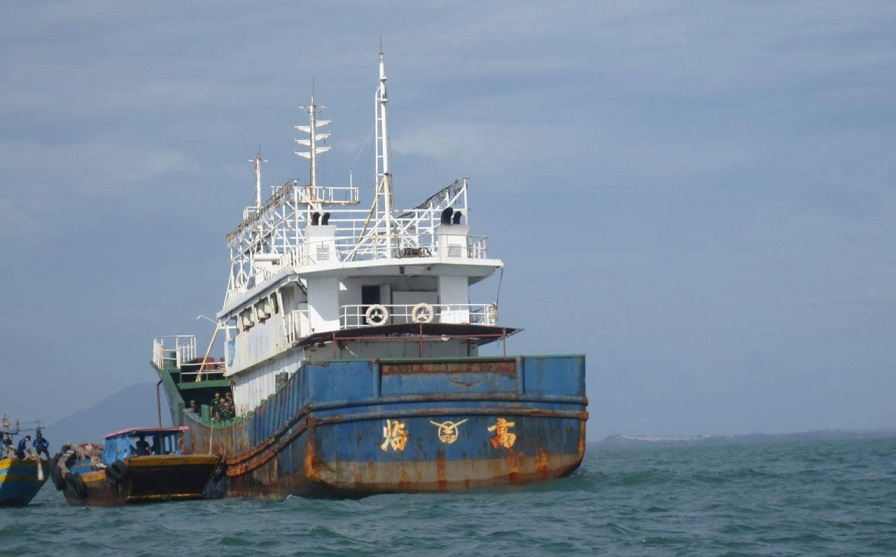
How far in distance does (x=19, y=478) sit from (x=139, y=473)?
494 centimetres

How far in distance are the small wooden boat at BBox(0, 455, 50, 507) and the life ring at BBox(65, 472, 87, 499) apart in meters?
0.70

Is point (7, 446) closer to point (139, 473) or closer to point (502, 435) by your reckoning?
point (139, 473)

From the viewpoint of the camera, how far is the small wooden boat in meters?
33.8

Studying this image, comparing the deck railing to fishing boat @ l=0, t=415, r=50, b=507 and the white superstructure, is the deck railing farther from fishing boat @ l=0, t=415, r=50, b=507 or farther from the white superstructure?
fishing boat @ l=0, t=415, r=50, b=507

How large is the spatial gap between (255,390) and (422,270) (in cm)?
825

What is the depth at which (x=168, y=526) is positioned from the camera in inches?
957

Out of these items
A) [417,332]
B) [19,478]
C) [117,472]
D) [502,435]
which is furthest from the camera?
[19,478]

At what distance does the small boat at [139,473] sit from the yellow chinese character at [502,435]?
330 inches

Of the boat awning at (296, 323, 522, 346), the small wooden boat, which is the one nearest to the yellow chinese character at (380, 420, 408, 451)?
the boat awning at (296, 323, 522, 346)

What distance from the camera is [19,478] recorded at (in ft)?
112

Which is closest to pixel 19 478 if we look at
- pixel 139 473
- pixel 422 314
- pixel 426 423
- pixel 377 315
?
pixel 139 473

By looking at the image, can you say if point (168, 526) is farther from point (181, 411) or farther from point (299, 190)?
point (181, 411)

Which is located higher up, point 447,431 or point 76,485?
point 447,431

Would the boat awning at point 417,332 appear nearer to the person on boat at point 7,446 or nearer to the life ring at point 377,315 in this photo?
the life ring at point 377,315
